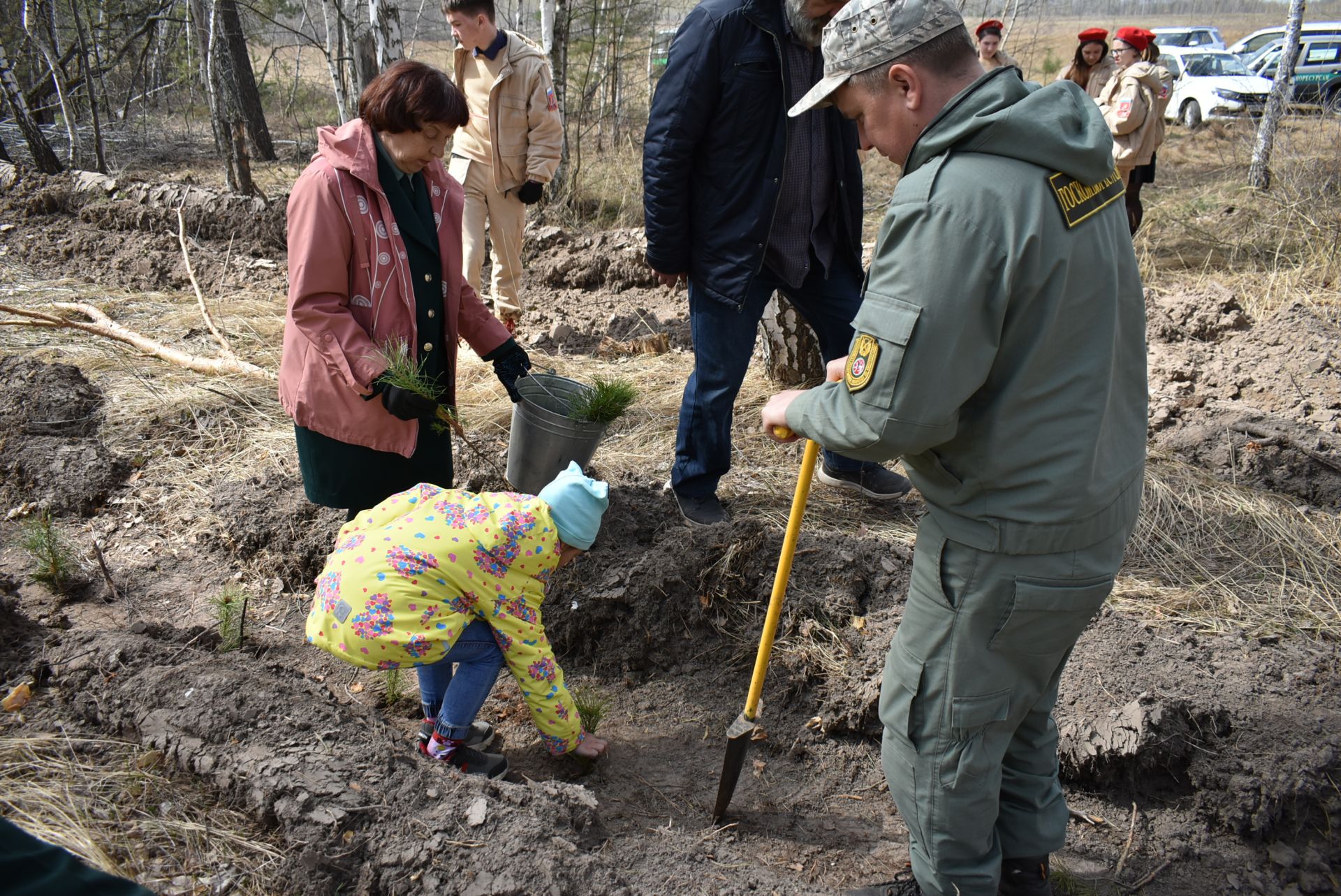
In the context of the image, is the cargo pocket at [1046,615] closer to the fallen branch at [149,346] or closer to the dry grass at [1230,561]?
the dry grass at [1230,561]

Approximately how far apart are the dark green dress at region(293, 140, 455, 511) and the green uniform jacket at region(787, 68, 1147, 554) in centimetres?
159

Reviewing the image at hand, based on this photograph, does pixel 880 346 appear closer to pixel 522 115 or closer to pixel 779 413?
pixel 779 413

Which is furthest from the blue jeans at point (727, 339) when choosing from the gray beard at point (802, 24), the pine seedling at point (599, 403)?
the gray beard at point (802, 24)

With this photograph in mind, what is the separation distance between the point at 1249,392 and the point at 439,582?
539 cm

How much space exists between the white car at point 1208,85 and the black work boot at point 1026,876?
15.9 metres

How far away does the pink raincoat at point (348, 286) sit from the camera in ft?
8.61

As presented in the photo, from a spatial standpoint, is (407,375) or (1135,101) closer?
(407,375)

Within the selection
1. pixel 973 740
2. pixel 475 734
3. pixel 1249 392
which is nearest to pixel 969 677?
pixel 973 740

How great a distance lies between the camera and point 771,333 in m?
5.43

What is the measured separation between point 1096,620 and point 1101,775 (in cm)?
59

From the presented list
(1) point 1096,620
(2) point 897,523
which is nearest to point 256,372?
(2) point 897,523

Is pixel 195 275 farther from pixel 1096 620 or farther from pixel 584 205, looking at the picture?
pixel 1096 620

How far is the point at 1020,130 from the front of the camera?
1.58m

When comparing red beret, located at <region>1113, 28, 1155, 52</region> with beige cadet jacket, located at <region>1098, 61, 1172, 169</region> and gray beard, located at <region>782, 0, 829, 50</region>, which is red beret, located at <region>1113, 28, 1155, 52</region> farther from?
gray beard, located at <region>782, 0, 829, 50</region>
